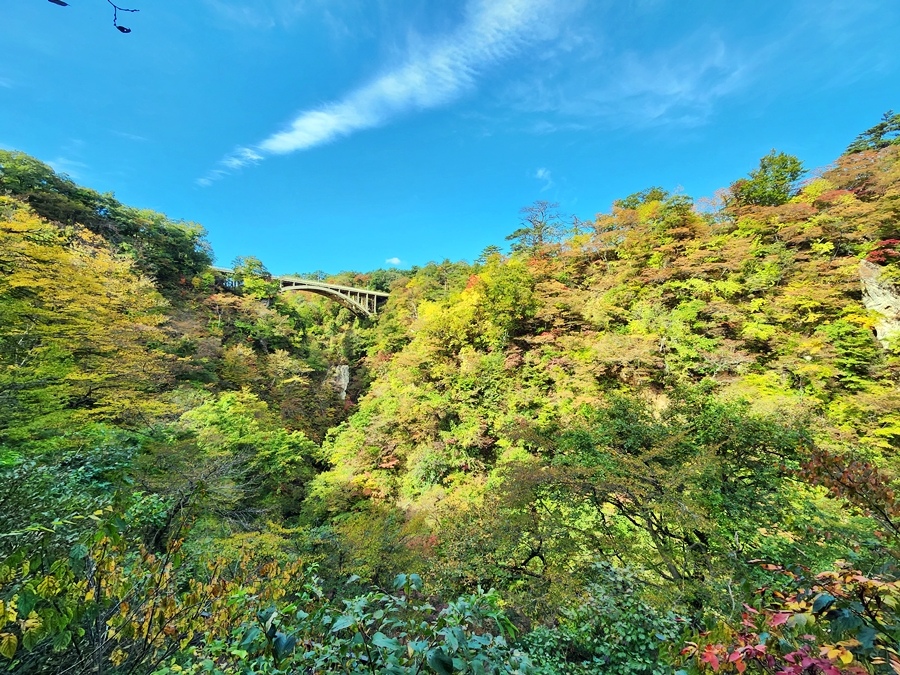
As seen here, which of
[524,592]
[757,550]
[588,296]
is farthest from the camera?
[588,296]

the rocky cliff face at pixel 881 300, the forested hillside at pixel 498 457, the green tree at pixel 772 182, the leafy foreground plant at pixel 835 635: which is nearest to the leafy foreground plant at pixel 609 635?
the forested hillside at pixel 498 457

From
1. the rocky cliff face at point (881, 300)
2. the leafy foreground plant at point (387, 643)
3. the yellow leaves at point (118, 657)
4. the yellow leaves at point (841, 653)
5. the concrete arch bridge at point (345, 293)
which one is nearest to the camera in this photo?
the yellow leaves at point (841, 653)

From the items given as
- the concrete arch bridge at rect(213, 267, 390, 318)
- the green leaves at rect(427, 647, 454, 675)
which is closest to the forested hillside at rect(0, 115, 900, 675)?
the green leaves at rect(427, 647, 454, 675)

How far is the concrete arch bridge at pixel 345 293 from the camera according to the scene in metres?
23.8

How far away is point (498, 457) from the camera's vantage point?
10.6 meters

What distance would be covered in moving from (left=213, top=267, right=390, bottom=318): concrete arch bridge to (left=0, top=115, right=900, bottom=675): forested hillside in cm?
578

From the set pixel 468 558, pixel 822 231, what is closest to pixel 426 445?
pixel 468 558

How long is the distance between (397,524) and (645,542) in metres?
6.85

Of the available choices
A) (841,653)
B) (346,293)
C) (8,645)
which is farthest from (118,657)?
(346,293)

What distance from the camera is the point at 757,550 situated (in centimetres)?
401

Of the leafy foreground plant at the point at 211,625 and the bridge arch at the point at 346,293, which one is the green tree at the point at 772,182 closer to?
the leafy foreground plant at the point at 211,625

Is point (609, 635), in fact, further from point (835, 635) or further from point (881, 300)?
point (881, 300)

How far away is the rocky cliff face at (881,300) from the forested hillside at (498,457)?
61 millimetres

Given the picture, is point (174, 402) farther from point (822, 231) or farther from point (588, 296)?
point (822, 231)
